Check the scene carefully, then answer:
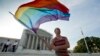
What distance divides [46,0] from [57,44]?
2.52 meters

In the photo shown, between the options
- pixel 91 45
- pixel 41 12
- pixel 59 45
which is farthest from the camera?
pixel 91 45

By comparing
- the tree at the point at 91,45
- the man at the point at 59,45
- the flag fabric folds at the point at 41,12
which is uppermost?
the tree at the point at 91,45

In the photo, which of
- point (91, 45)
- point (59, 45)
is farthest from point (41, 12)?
point (91, 45)

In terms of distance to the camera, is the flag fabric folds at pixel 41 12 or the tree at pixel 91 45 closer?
the flag fabric folds at pixel 41 12

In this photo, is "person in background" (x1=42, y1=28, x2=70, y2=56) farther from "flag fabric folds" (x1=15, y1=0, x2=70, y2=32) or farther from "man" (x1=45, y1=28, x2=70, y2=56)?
"flag fabric folds" (x1=15, y1=0, x2=70, y2=32)

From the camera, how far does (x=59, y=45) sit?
4.73m

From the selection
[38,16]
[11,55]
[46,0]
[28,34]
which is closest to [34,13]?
[38,16]

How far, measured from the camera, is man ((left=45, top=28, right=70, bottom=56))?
4.61 metres

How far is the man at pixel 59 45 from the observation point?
461cm

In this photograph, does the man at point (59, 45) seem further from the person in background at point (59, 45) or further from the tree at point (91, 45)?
the tree at point (91, 45)

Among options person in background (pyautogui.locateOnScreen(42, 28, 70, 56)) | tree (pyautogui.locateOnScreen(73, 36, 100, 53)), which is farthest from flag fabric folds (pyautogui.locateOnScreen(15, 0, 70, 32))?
tree (pyautogui.locateOnScreen(73, 36, 100, 53))

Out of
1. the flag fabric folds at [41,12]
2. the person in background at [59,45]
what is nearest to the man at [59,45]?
the person in background at [59,45]

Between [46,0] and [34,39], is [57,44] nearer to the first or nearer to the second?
[46,0]

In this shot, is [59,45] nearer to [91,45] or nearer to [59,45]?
[59,45]
